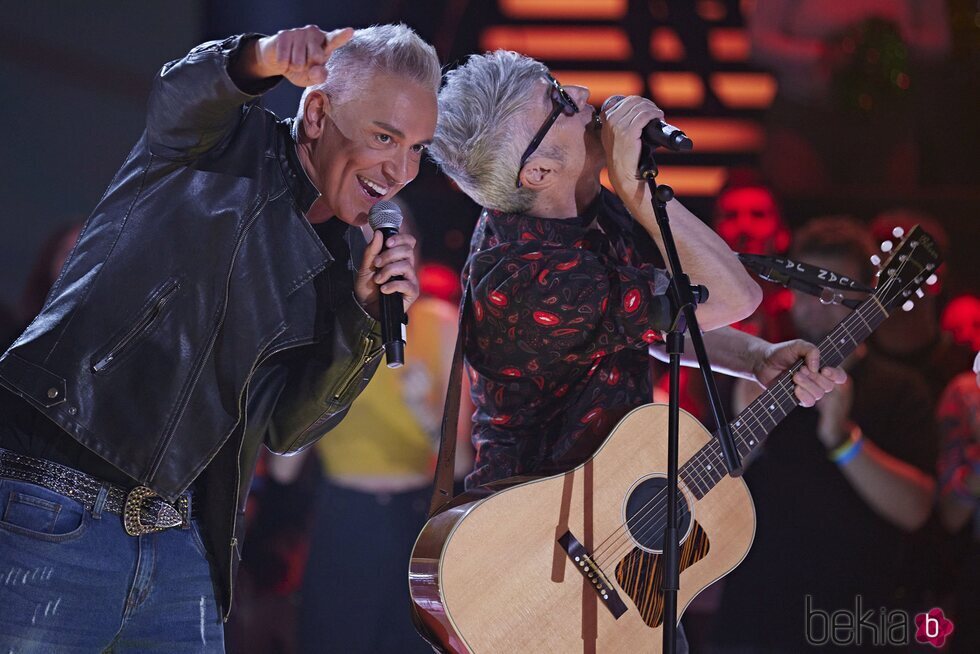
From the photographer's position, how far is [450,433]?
2521 millimetres

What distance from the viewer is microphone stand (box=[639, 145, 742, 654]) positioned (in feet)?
6.53

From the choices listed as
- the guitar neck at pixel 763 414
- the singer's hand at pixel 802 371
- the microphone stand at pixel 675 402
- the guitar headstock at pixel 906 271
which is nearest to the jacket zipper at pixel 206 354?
the microphone stand at pixel 675 402

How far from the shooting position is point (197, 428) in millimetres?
1833

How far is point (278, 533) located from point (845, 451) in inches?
104

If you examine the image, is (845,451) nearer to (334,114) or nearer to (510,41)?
(510,41)

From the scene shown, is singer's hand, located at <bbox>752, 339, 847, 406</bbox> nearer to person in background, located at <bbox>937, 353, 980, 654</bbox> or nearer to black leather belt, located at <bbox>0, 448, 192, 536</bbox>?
black leather belt, located at <bbox>0, 448, 192, 536</bbox>

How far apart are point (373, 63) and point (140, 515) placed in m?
1.03

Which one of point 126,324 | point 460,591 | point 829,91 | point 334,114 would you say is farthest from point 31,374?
point 829,91

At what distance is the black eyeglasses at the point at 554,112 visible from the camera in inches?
98.7

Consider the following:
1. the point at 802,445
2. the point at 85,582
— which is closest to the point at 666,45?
the point at 802,445

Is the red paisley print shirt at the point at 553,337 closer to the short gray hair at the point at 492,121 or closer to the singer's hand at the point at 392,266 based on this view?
the short gray hair at the point at 492,121

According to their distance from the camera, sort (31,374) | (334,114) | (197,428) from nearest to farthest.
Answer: (31,374), (197,428), (334,114)

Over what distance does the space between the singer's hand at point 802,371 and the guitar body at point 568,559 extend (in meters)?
0.31

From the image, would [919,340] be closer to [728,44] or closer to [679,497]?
[728,44]
